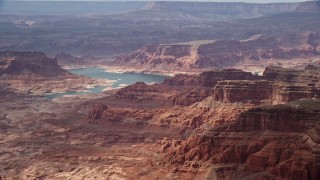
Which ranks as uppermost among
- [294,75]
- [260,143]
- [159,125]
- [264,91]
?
[294,75]

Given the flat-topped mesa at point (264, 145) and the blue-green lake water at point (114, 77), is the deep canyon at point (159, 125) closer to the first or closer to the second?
the flat-topped mesa at point (264, 145)

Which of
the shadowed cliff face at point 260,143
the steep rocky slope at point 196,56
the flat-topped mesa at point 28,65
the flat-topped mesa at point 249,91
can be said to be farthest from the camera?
the steep rocky slope at point 196,56

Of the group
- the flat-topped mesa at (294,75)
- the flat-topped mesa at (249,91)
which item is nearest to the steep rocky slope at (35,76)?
the flat-topped mesa at (294,75)

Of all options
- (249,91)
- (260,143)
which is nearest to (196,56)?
(249,91)

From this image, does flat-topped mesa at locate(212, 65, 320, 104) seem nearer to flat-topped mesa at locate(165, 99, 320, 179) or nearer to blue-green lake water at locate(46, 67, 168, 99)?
flat-topped mesa at locate(165, 99, 320, 179)

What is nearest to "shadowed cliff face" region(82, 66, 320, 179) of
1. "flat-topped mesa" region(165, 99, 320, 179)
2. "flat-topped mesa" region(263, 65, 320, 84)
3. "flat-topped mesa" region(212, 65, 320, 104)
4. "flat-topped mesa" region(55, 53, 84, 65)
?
"flat-topped mesa" region(165, 99, 320, 179)

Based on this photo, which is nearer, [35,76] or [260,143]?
[260,143]

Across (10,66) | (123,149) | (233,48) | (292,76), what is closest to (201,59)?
(233,48)

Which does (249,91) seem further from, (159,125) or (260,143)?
(260,143)
